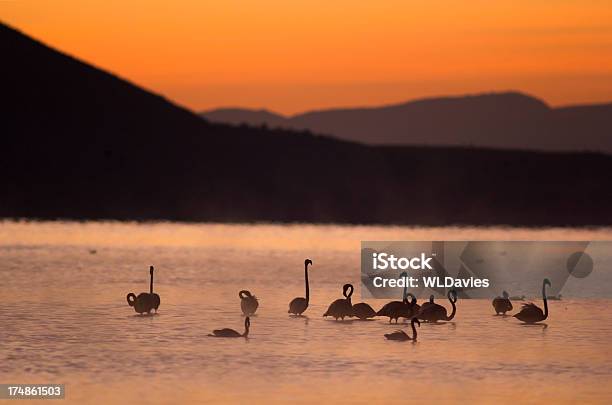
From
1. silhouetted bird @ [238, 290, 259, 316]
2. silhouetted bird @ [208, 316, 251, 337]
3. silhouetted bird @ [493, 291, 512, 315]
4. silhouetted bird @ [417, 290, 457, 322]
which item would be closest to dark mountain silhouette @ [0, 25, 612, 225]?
silhouetted bird @ [493, 291, 512, 315]

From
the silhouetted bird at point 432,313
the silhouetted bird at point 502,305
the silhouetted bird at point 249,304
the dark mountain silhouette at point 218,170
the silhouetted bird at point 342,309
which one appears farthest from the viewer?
the dark mountain silhouette at point 218,170

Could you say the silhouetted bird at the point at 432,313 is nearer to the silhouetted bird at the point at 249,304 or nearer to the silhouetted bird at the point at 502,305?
the silhouetted bird at the point at 502,305

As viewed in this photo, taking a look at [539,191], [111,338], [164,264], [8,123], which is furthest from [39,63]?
[111,338]

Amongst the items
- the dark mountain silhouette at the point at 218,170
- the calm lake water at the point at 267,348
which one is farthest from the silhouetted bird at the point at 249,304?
the dark mountain silhouette at the point at 218,170

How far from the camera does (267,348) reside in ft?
82.2

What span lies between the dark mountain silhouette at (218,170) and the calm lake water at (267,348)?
213ft

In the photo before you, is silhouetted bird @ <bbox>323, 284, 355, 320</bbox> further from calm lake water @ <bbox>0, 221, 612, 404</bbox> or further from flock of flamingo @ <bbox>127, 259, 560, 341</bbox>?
calm lake water @ <bbox>0, 221, 612, 404</bbox>

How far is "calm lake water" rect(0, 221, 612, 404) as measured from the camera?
2095 cm

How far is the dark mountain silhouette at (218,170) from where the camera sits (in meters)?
113

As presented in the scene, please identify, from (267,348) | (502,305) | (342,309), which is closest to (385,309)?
(342,309)

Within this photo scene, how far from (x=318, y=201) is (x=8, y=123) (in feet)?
88.0

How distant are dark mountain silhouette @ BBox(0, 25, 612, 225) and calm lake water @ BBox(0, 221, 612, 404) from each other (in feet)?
213

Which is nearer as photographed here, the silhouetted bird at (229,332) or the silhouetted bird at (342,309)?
the silhouetted bird at (229,332)

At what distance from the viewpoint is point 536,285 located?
1686 inches
